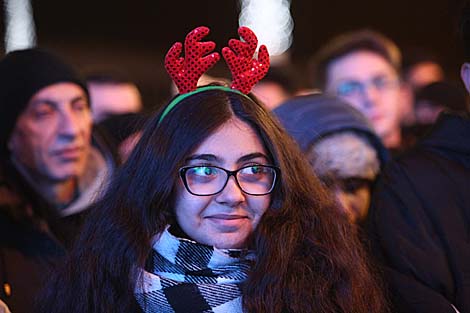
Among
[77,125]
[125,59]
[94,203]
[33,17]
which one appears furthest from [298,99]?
[125,59]

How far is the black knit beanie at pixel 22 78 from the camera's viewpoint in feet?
9.89

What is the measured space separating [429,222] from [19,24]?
17.7 feet

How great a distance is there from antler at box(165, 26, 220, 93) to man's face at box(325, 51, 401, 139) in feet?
5.82

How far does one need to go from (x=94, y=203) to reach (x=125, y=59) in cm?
574

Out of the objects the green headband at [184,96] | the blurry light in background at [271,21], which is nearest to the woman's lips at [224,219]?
the green headband at [184,96]

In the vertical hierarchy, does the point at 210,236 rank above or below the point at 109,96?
below

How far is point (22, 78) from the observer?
121 inches

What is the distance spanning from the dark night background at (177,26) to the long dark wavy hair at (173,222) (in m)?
5.41

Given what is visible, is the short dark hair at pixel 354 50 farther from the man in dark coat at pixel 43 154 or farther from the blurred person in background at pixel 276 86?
the man in dark coat at pixel 43 154

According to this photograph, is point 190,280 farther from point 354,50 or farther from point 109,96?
point 109,96

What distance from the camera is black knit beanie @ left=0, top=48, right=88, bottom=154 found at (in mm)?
3016

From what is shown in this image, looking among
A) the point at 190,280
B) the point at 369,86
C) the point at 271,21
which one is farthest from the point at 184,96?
the point at 271,21

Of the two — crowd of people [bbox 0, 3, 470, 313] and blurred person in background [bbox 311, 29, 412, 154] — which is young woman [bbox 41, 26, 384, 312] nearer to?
crowd of people [bbox 0, 3, 470, 313]

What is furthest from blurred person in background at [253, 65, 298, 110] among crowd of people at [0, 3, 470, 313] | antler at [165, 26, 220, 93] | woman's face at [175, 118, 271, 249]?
woman's face at [175, 118, 271, 249]
